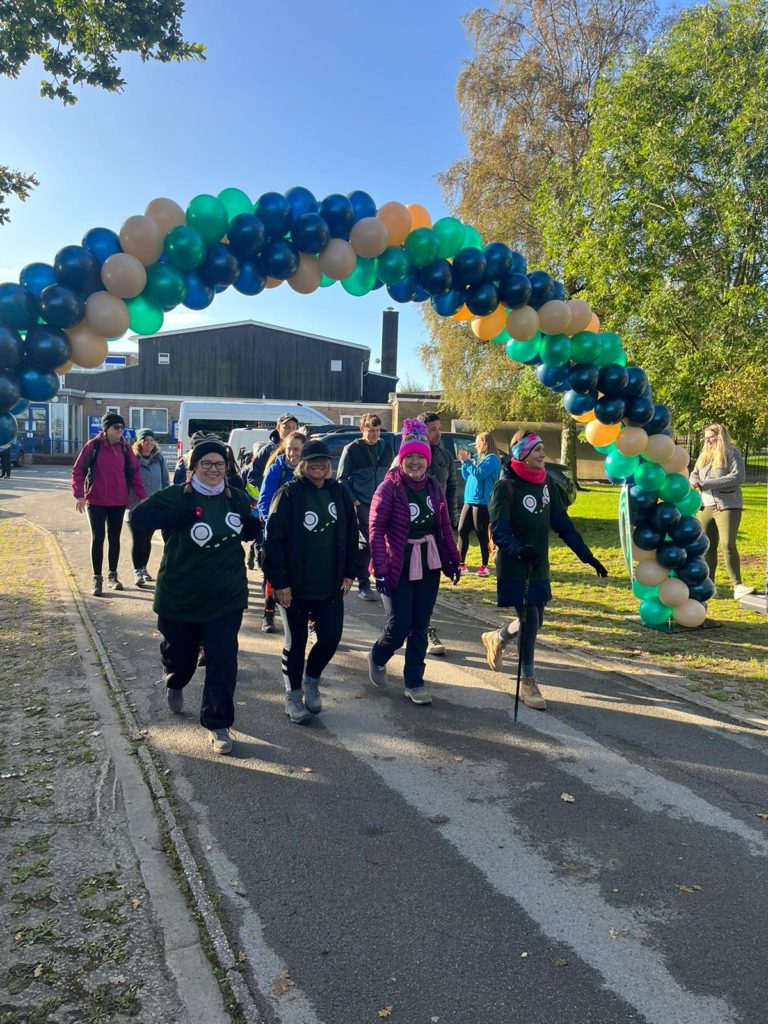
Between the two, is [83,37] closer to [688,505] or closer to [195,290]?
[195,290]

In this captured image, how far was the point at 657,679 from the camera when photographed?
242 inches

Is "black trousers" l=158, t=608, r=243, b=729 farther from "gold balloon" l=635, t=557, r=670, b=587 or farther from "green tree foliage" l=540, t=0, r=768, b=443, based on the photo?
"green tree foliage" l=540, t=0, r=768, b=443

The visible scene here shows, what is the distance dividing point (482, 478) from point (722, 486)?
3.03 m

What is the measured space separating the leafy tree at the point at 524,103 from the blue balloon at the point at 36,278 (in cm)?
1972

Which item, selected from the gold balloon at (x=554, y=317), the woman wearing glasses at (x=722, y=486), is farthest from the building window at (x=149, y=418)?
the gold balloon at (x=554, y=317)

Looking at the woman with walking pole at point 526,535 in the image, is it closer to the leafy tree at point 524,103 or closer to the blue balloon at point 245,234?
the blue balloon at point 245,234

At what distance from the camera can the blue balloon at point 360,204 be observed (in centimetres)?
633

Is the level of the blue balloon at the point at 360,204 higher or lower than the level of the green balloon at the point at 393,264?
higher

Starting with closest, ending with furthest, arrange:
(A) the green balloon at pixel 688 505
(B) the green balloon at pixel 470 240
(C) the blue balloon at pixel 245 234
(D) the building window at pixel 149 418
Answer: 1. (C) the blue balloon at pixel 245 234
2. (B) the green balloon at pixel 470 240
3. (A) the green balloon at pixel 688 505
4. (D) the building window at pixel 149 418

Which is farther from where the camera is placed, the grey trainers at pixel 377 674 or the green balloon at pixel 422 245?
the green balloon at pixel 422 245

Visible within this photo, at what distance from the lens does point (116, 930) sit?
291 cm

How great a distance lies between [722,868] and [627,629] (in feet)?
14.7

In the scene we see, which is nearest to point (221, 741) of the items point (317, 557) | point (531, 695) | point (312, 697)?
point (312, 697)

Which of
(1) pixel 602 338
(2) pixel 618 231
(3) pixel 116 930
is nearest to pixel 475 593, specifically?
(1) pixel 602 338
